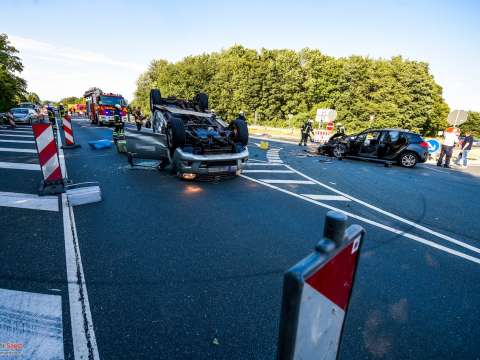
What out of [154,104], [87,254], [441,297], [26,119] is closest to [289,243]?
[441,297]

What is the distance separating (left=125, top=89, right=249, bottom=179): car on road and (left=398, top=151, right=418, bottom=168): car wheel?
7.74 m

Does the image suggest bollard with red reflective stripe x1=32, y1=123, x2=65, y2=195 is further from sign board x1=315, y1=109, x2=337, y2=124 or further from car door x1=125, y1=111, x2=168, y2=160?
sign board x1=315, y1=109, x2=337, y2=124

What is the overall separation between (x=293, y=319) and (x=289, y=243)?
289cm

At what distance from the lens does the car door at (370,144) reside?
457 inches

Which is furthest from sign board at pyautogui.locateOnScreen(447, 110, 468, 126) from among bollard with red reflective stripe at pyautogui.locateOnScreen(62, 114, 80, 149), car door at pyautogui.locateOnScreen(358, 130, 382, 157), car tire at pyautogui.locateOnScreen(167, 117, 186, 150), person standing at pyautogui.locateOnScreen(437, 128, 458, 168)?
bollard with red reflective stripe at pyautogui.locateOnScreen(62, 114, 80, 149)

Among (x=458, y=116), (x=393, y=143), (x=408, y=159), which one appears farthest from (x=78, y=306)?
(x=458, y=116)

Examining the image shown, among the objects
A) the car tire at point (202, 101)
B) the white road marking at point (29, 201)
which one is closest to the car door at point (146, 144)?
the white road marking at point (29, 201)

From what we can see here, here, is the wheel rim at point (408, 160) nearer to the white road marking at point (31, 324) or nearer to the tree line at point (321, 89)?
the white road marking at point (31, 324)

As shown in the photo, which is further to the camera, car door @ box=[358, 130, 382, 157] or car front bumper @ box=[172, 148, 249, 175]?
car door @ box=[358, 130, 382, 157]

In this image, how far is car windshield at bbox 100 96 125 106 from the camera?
2298cm

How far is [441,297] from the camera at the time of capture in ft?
9.04

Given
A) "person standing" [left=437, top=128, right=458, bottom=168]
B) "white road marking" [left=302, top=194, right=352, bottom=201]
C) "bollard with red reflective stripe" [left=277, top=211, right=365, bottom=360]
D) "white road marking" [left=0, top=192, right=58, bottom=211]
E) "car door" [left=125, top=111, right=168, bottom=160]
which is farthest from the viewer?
"person standing" [left=437, top=128, right=458, bottom=168]

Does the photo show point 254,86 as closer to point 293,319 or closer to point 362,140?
point 362,140

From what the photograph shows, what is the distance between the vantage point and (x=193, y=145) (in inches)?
267
